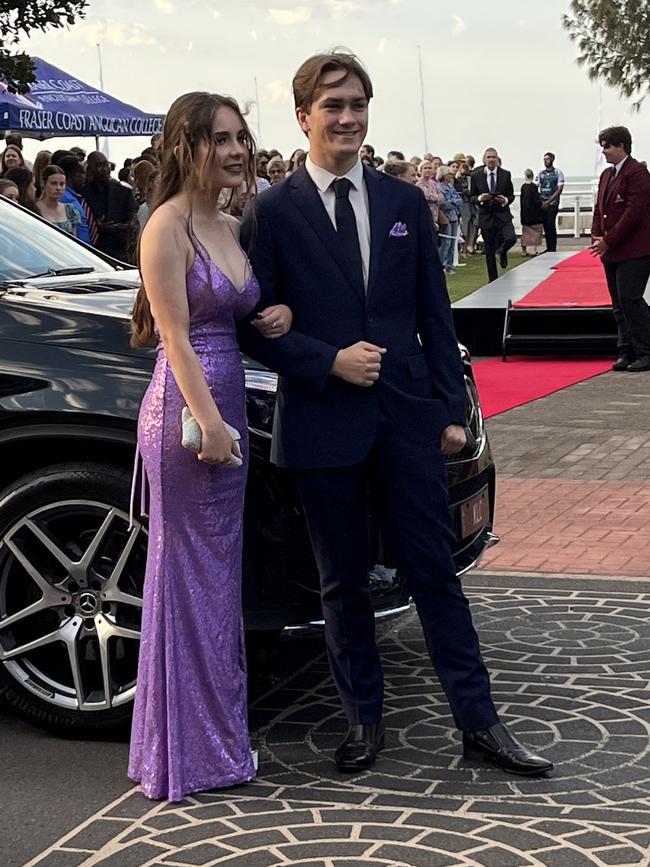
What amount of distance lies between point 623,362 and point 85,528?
1018 centimetres

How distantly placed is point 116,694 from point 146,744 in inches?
14.2

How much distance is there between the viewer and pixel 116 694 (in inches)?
183

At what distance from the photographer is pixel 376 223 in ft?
14.3

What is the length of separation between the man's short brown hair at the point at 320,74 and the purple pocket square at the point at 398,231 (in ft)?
1.26

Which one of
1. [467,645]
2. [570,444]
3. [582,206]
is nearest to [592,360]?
[570,444]

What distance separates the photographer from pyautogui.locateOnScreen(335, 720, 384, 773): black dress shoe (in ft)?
14.5

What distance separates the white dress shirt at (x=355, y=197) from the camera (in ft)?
14.4

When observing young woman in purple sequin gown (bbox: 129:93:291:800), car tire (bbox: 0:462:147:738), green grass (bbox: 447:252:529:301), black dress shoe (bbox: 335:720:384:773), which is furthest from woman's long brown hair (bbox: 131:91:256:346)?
green grass (bbox: 447:252:529:301)

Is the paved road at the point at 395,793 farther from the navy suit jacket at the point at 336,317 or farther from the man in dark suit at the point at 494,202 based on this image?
the man in dark suit at the point at 494,202

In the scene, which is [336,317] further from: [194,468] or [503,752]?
[503,752]

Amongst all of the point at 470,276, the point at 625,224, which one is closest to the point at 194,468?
the point at 625,224

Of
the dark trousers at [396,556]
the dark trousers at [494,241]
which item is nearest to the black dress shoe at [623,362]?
the dark trousers at [396,556]

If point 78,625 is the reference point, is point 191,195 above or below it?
above

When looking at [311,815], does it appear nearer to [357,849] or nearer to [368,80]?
[357,849]
